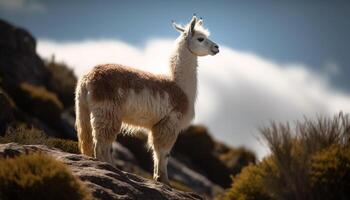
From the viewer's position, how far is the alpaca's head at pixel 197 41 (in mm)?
13977

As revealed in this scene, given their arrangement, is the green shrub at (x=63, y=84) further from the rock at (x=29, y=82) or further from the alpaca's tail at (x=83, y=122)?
the alpaca's tail at (x=83, y=122)

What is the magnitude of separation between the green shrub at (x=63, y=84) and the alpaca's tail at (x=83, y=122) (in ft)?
52.6

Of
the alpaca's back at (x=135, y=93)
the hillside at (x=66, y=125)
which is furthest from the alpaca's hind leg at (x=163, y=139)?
the hillside at (x=66, y=125)

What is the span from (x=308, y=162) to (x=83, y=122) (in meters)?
4.35

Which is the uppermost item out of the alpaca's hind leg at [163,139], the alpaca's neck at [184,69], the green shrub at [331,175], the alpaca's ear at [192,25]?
the alpaca's ear at [192,25]

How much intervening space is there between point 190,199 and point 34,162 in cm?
307

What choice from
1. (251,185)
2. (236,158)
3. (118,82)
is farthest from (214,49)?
(236,158)

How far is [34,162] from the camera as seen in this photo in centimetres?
818

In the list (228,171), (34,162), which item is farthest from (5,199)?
(228,171)

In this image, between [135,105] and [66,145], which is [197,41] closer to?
[135,105]

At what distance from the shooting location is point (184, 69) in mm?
13672

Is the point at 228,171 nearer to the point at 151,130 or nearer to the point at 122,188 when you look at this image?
the point at 151,130

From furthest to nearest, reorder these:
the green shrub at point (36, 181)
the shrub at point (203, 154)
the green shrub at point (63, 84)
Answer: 1. the green shrub at point (63, 84)
2. the shrub at point (203, 154)
3. the green shrub at point (36, 181)

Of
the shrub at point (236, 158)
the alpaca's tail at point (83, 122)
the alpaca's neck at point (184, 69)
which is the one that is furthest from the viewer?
the shrub at point (236, 158)
